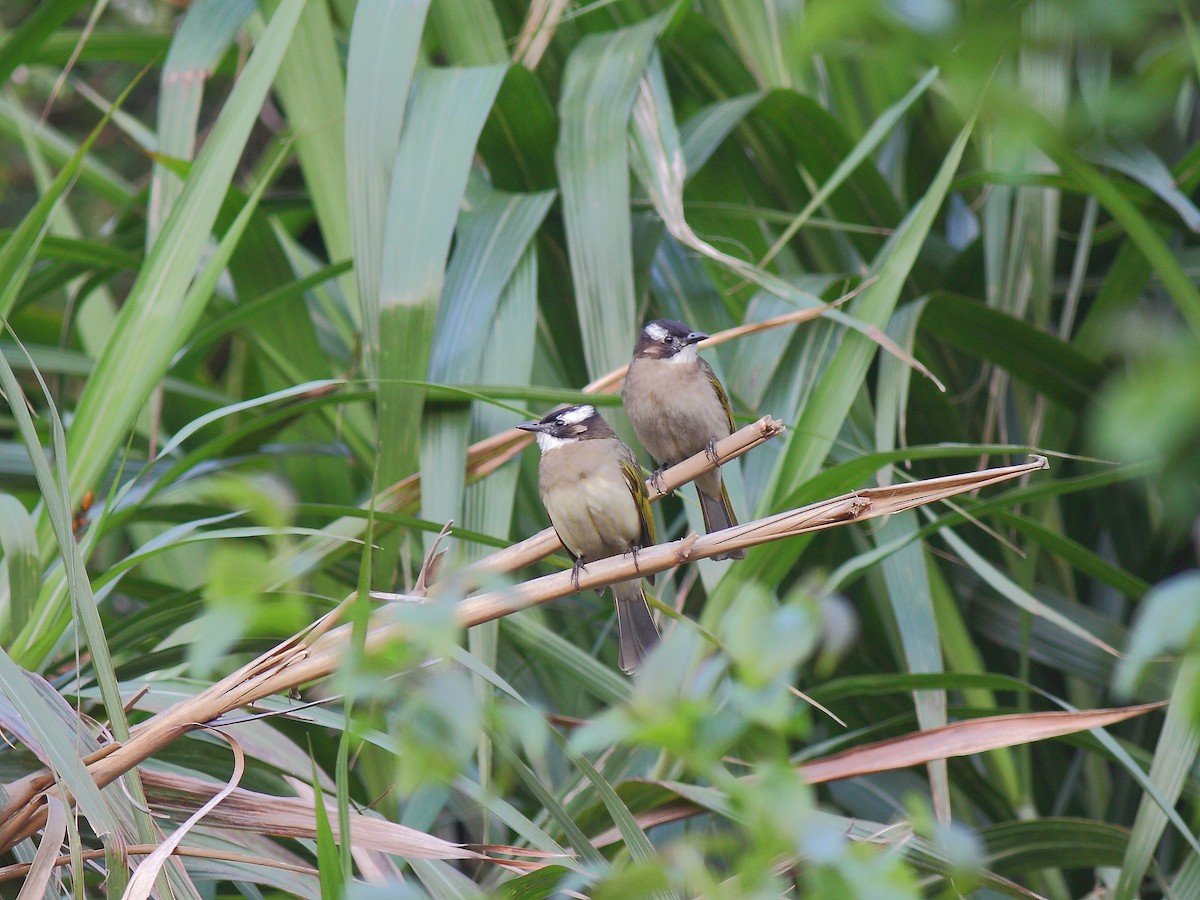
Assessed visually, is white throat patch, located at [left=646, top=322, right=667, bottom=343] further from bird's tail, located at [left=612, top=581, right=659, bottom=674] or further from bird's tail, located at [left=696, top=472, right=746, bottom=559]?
bird's tail, located at [left=612, top=581, right=659, bottom=674]

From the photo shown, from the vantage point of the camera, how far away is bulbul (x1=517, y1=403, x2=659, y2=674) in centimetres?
277

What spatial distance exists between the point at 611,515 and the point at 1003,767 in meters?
1.11

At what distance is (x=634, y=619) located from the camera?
108 inches

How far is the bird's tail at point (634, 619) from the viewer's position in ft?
8.63

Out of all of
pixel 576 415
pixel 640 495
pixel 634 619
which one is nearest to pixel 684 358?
pixel 576 415

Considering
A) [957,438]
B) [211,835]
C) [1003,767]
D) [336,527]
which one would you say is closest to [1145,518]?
[957,438]

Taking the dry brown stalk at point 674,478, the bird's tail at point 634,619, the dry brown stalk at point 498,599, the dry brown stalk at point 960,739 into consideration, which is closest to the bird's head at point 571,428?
the bird's tail at point 634,619

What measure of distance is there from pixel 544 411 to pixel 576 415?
646mm

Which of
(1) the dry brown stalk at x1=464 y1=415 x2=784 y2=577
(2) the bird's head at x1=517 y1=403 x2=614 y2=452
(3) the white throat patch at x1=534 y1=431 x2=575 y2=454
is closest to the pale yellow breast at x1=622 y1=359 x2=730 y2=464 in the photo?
(2) the bird's head at x1=517 y1=403 x2=614 y2=452

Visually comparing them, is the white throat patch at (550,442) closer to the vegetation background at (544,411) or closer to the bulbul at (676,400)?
the vegetation background at (544,411)

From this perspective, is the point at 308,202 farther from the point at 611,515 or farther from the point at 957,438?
the point at 957,438

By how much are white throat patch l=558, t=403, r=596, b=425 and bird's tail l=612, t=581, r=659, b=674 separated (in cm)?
43

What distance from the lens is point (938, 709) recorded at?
2541 mm

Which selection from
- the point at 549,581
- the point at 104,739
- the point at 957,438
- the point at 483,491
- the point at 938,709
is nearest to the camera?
the point at 549,581
